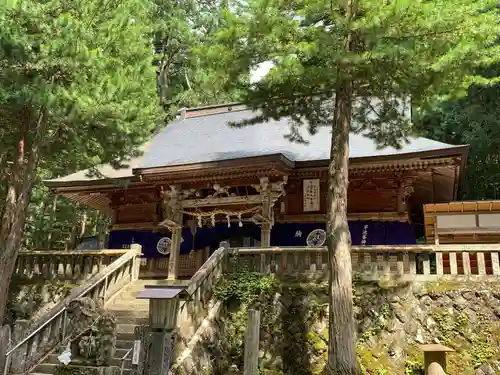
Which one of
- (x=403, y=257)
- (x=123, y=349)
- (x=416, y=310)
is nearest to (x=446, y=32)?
(x=403, y=257)

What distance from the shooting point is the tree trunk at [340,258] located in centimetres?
756

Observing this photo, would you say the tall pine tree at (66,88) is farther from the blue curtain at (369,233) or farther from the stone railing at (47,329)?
the blue curtain at (369,233)

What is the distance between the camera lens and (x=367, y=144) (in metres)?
13.4

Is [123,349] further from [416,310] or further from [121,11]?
[121,11]

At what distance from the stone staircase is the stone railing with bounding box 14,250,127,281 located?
1018 mm

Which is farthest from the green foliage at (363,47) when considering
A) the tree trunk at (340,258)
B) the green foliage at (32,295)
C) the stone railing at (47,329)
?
the green foliage at (32,295)

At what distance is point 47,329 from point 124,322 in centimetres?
145

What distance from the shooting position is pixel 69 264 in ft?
41.8

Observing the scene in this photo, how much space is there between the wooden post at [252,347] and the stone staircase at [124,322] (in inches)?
86.7

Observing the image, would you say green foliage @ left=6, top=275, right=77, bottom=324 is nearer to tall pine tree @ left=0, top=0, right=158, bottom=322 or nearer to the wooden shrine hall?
tall pine tree @ left=0, top=0, right=158, bottom=322

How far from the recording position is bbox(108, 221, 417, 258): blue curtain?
13.0m

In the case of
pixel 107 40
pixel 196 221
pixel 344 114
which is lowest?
pixel 196 221

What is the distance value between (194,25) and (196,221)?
18.9 metres

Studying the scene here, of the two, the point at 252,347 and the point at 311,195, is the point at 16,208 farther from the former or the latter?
the point at 311,195
